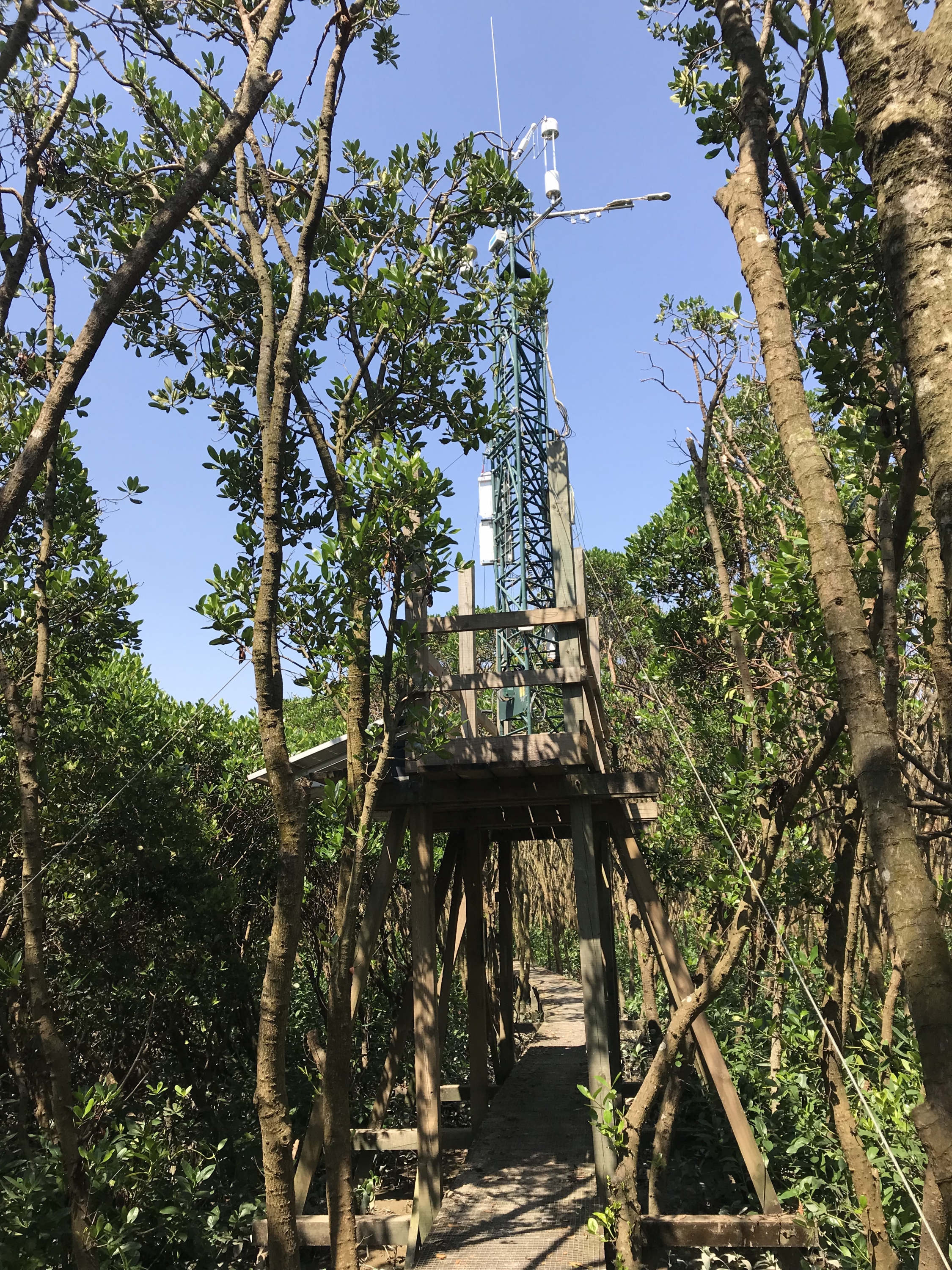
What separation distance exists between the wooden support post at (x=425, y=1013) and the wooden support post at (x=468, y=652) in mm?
778

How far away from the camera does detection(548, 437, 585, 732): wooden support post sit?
582 centimetres

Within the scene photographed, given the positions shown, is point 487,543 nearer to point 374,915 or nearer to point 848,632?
point 374,915

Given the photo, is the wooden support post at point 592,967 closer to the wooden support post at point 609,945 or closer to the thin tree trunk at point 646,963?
the wooden support post at point 609,945

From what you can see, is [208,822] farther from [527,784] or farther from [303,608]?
[303,608]

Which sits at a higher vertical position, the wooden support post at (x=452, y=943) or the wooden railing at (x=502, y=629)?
the wooden railing at (x=502, y=629)

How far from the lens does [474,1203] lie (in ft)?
19.3

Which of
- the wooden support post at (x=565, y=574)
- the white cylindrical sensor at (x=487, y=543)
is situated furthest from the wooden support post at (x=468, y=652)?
the white cylindrical sensor at (x=487, y=543)

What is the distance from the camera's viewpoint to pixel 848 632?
2.43m

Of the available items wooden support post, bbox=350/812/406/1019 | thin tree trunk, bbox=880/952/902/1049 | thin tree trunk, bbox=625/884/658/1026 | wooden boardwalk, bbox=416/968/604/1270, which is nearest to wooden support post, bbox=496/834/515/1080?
wooden boardwalk, bbox=416/968/604/1270

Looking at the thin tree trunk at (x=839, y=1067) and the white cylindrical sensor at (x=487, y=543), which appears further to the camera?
the white cylindrical sensor at (x=487, y=543)

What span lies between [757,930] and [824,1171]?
1.80 metres

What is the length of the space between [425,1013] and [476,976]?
224cm

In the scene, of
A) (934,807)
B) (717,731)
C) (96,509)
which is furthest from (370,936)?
(717,731)

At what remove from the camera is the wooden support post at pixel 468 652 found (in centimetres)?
574
